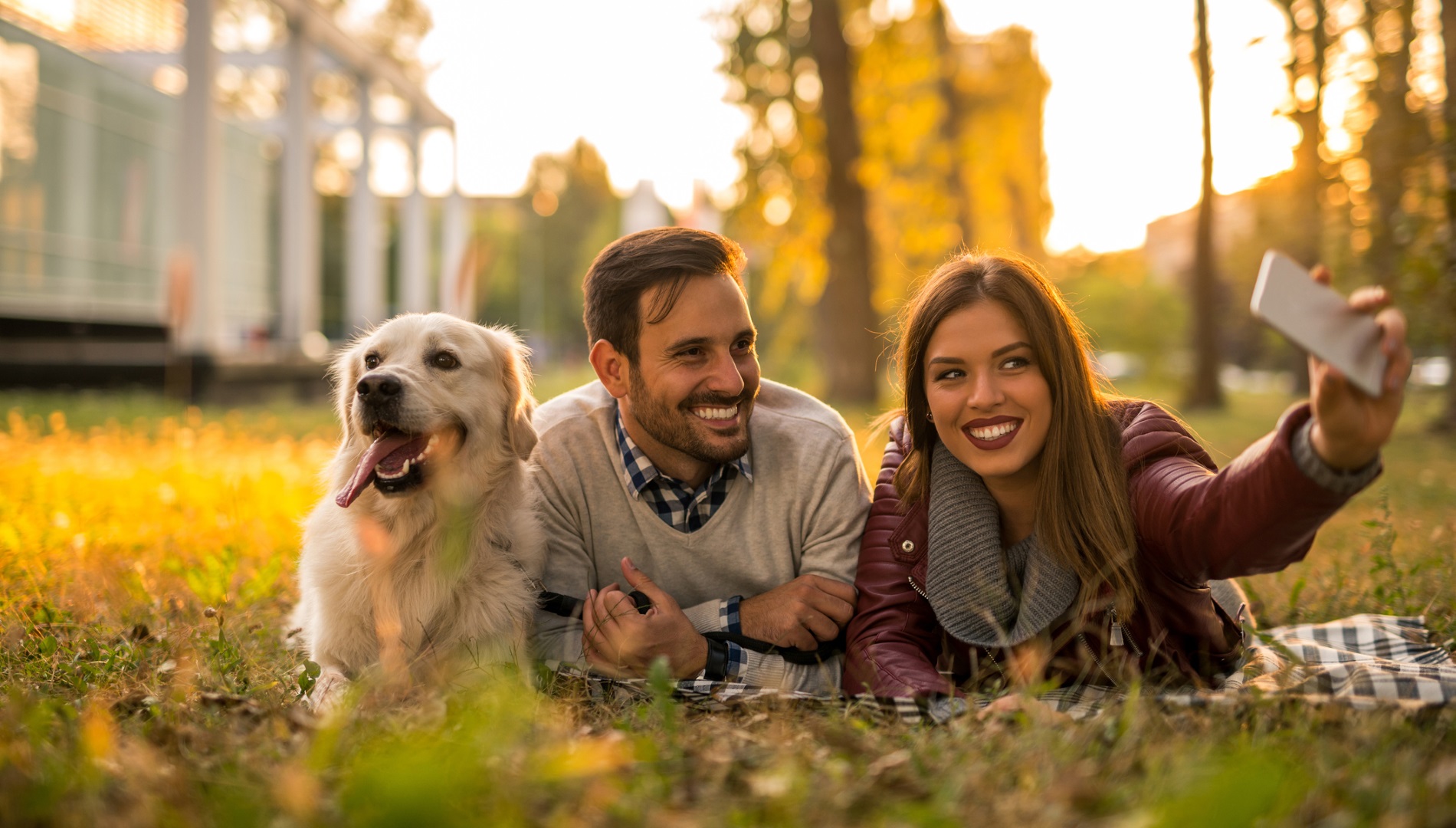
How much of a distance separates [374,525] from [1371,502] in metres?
6.00

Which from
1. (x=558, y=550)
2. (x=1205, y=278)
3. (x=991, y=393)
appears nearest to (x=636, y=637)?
(x=558, y=550)

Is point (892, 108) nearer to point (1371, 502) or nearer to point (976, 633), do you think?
point (1371, 502)

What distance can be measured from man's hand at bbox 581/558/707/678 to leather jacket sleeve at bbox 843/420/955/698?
484 millimetres

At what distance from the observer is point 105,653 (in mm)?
3070

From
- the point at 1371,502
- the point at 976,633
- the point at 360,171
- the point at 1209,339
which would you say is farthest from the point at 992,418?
the point at 360,171

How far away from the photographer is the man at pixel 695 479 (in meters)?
3.20

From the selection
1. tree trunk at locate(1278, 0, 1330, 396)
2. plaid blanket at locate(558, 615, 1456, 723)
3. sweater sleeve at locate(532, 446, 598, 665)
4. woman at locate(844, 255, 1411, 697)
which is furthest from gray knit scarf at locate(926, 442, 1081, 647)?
tree trunk at locate(1278, 0, 1330, 396)

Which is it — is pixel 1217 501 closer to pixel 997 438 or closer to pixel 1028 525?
pixel 997 438

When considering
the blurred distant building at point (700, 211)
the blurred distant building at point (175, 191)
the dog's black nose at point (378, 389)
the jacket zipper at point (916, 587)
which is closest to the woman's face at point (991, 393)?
the jacket zipper at point (916, 587)

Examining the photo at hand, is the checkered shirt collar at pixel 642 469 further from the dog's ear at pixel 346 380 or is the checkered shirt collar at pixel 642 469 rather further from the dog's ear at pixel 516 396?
the dog's ear at pixel 346 380

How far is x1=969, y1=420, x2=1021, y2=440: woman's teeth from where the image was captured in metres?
2.88

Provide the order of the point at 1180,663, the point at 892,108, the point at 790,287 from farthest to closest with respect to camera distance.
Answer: the point at 790,287, the point at 892,108, the point at 1180,663

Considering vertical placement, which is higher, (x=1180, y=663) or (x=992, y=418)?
(x=992, y=418)

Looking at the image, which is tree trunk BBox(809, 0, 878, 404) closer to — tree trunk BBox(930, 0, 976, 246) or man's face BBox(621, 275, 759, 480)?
tree trunk BBox(930, 0, 976, 246)
